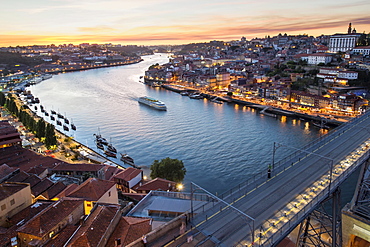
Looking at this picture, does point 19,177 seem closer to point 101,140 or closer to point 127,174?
point 127,174

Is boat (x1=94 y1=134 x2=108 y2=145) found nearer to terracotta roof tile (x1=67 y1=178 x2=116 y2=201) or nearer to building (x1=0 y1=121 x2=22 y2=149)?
building (x1=0 y1=121 x2=22 y2=149)

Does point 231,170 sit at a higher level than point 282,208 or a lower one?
lower

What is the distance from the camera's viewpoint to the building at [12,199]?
15.7 ft

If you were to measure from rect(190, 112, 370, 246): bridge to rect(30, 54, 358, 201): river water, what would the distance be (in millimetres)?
3241

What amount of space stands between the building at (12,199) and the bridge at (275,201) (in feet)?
10.5

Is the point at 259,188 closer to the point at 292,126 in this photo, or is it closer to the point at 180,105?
the point at 292,126

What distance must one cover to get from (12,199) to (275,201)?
4.57 metres

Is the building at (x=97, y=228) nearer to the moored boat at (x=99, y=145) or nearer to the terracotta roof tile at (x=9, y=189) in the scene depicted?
the terracotta roof tile at (x=9, y=189)

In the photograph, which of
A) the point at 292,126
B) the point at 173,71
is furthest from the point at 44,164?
the point at 173,71

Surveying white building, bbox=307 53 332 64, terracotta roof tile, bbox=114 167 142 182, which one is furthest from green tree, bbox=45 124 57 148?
white building, bbox=307 53 332 64

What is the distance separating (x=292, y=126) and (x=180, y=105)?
892 centimetres

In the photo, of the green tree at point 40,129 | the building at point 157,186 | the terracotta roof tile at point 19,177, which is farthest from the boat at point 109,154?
the terracotta roof tile at point 19,177

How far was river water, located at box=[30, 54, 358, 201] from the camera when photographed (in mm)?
9992

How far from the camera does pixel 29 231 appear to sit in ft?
13.4
